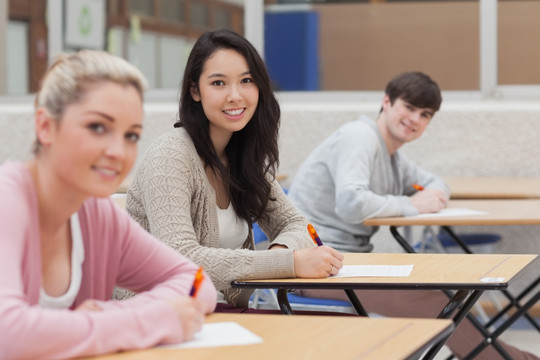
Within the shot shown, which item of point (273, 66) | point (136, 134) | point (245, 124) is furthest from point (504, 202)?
point (136, 134)

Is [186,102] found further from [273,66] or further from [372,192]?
[273,66]

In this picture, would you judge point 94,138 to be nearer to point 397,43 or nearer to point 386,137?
point 386,137

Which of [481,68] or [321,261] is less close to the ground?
[481,68]

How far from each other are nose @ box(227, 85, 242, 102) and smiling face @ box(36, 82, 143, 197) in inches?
39.0

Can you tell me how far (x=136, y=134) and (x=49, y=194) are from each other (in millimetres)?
178

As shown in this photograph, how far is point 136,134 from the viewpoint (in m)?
1.47

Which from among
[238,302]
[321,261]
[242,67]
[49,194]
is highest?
[242,67]

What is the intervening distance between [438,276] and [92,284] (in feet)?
2.85

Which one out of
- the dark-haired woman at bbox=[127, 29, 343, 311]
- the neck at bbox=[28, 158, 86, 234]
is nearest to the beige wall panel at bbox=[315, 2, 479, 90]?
the dark-haired woman at bbox=[127, 29, 343, 311]

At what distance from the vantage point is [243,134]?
8.50ft

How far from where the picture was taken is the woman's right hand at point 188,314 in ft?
4.90

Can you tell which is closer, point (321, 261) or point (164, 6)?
point (321, 261)

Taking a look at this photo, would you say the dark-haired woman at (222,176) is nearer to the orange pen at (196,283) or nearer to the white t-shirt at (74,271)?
the orange pen at (196,283)

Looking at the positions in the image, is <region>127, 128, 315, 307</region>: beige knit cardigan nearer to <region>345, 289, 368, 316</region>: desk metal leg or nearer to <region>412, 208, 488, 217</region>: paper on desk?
<region>345, 289, 368, 316</region>: desk metal leg
